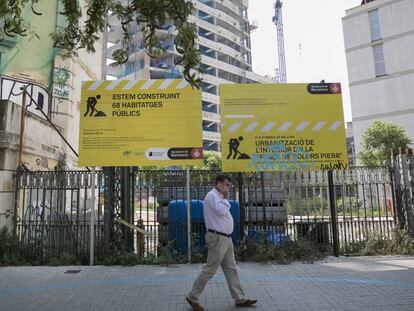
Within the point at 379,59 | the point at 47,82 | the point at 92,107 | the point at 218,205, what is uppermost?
the point at 379,59

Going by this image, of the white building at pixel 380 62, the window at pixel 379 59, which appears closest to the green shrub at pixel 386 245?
the white building at pixel 380 62

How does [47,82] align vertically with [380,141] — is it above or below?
above

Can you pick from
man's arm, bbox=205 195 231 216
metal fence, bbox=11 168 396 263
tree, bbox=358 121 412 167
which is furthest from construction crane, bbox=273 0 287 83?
man's arm, bbox=205 195 231 216

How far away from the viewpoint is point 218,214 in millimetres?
5219

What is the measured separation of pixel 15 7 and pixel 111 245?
15.7 feet

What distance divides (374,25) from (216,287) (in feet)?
152

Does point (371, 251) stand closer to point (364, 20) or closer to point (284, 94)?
point (284, 94)

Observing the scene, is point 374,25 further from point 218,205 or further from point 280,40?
point 280,40

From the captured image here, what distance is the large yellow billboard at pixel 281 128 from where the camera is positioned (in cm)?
812

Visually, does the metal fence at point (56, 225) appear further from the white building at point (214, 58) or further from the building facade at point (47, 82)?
the white building at point (214, 58)

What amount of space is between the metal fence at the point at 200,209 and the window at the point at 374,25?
134ft

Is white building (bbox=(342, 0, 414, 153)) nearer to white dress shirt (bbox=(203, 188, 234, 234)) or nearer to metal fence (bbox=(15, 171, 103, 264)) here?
metal fence (bbox=(15, 171, 103, 264))

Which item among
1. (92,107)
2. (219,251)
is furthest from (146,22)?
(219,251)

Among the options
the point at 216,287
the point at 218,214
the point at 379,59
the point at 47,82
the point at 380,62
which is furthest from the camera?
the point at 379,59
